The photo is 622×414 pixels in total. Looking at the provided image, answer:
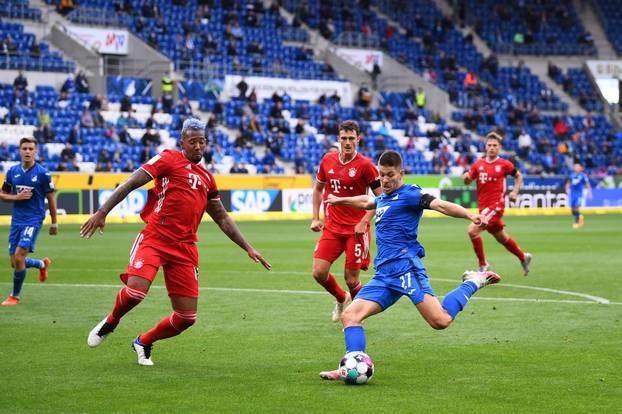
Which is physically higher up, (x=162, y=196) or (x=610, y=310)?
(x=162, y=196)

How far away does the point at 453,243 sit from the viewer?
28.9 metres

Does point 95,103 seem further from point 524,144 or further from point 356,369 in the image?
point 356,369

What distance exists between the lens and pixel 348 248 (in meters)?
12.8

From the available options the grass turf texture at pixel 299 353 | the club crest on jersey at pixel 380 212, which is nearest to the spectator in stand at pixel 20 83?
the grass turf texture at pixel 299 353

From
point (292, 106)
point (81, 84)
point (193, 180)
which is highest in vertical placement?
point (81, 84)

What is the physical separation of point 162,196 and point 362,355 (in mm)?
2446

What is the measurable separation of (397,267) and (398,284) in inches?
6.4


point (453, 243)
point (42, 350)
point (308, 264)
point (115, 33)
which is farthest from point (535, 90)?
point (42, 350)

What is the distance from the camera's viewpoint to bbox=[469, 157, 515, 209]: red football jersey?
755 inches

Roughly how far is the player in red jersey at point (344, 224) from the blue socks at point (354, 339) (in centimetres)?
367

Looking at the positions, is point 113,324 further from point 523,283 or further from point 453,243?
point 453,243

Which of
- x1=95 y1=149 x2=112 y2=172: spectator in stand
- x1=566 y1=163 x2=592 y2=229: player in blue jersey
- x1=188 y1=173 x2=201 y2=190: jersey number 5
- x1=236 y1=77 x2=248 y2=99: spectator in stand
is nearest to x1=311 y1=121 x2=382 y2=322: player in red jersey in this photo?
x1=188 y1=173 x2=201 y2=190: jersey number 5

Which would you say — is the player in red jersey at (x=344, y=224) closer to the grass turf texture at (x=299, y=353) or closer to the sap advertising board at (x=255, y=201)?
the grass turf texture at (x=299, y=353)

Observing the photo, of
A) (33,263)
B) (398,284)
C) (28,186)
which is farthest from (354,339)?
(33,263)
